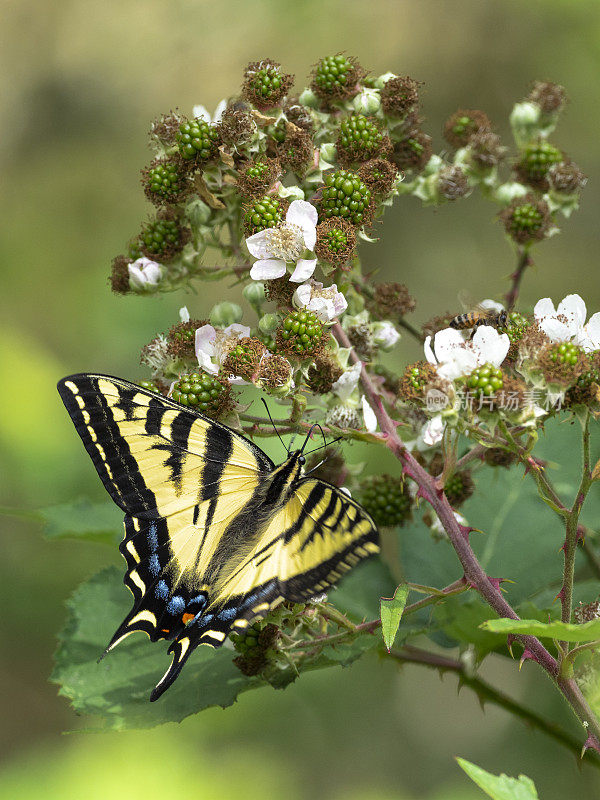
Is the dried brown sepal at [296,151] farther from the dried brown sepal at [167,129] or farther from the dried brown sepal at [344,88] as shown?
the dried brown sepal at [167,129]

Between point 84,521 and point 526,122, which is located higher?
point 526,122

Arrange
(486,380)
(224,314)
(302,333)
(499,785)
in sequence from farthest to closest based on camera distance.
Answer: (224,314) → (302,333) → (486,380) → (499,785)

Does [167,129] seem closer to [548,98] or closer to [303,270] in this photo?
[303,270]

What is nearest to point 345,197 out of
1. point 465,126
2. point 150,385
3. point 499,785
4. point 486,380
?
point 486,380

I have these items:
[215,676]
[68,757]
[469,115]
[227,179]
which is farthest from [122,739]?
[469,115]

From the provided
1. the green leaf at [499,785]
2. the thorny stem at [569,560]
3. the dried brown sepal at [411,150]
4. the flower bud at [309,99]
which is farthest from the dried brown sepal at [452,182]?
the green leaf at [499,785]

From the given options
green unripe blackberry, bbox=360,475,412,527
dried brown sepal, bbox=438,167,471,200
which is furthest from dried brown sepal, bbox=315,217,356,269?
green unripe blackberry, bbox=360,475,412,527

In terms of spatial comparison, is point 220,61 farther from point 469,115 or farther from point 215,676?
point 215,676
